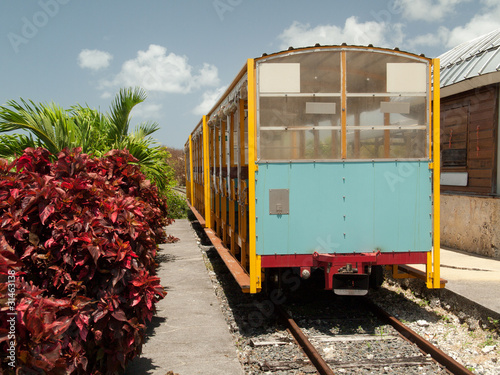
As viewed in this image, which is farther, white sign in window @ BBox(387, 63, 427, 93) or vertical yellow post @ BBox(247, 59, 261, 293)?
white sign in window @ BBox(387, 63, 427, 93)

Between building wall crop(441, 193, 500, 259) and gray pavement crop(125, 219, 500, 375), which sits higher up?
building wall crop(441, 193, 500, 259)

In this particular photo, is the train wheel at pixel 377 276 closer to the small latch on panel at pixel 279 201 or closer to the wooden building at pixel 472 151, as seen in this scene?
the small latch on panel at pixel 279 201

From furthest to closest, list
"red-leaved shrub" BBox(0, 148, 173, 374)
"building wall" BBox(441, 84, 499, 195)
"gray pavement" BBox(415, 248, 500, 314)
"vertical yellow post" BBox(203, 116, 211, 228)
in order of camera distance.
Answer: "vertical yellow post" BBox(203, 116, 211, 228) < "building wall" BBox(441, 84, 499, 195) < "gray pavement" BBox(415, 248, 500, 314) < "red-leaved shrub" BBox(0, 148, 173, 374)

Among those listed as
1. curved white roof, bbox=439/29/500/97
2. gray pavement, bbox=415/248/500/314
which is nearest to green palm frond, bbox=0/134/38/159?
gray pavement, bbox=415/248/500/314

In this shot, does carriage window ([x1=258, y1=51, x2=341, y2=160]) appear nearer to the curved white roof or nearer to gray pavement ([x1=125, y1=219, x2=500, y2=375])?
gray pavement ([x1=125, y1=219, x2=500, y2=375])

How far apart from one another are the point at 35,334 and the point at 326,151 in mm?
3872

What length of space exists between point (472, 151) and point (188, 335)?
7.57m

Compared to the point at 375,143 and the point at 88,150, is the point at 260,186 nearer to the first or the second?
the point at 375,143

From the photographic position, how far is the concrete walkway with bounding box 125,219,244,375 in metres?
4.35

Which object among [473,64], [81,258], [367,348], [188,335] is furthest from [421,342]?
[473,64]

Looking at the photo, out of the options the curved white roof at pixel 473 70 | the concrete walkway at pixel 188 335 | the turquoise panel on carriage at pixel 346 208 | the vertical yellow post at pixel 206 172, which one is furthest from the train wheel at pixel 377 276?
the vertical yellow post at pixel 206 172

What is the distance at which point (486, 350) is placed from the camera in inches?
191

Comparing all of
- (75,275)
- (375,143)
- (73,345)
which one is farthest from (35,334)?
(375,143)

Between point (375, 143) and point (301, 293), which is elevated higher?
point (375, 143)
